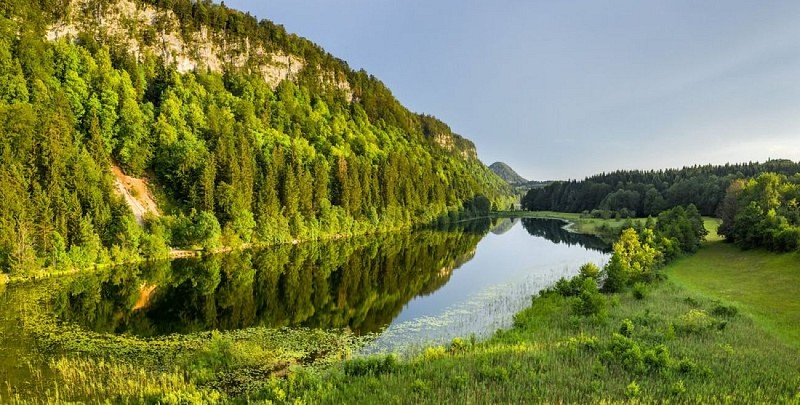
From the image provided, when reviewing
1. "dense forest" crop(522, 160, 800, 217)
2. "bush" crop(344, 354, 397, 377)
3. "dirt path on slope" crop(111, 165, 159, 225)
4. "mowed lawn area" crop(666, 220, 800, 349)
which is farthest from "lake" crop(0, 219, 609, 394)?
"dense forest" crop(522, 160, 800, 217)

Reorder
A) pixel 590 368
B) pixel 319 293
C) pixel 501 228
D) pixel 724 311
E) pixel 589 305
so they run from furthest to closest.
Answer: pixel 501 228, pixel 319 293, pixel 589 305, pixel 724 311, pixel 590 368

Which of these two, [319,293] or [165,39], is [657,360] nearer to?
[319,293]

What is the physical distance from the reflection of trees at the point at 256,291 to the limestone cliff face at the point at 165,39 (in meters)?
71.6

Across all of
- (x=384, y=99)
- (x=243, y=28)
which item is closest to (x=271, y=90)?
(x=243, y=28)

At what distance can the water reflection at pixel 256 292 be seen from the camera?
91.6 ft

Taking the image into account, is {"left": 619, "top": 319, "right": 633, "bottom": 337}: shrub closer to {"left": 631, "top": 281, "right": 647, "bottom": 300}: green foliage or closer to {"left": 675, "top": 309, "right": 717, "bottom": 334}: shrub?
{"left": 675, "top": 309, "right": 717, "bottom": 334}: shrub

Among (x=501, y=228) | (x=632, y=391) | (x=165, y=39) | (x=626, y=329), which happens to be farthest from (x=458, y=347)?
(x=165, y=39)

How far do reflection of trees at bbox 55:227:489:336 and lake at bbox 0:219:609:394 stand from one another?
0.09 meters

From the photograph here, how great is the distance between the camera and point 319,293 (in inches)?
1475

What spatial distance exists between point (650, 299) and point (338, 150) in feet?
315

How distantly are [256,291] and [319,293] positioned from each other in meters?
5.63

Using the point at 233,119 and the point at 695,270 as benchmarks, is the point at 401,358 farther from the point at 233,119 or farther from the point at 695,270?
the point at 233,119

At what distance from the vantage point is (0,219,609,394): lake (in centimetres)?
2612

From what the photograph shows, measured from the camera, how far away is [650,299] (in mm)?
29359
